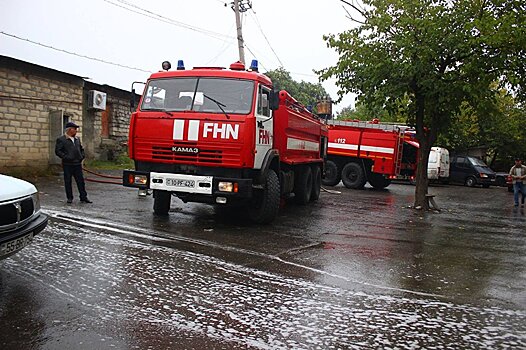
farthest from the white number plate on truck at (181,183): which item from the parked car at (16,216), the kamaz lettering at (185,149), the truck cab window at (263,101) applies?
the parked car at (16,216)

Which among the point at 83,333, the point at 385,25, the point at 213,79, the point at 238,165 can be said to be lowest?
the point at 83,333

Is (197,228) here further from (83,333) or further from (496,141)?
(496,141)

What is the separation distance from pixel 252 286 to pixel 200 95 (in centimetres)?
425

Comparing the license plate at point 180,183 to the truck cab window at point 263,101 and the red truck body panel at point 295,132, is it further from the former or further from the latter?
the red truck body panel at point 295,132

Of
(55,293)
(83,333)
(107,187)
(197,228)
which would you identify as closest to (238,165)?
(197,228)

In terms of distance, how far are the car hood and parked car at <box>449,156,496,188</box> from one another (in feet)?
85.1

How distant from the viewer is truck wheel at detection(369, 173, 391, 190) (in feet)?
67.6

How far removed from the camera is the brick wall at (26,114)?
1448cm

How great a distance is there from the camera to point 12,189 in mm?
4500

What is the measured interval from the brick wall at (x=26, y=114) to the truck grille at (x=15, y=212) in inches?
427

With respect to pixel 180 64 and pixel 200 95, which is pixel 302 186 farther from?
pixel 200 95

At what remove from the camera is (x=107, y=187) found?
45.4ft

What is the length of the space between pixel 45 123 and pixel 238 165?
10.5 meters

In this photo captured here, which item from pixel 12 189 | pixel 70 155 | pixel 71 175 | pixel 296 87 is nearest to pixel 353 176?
pixel 71 175
